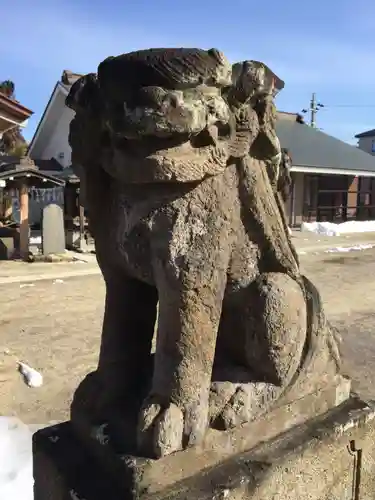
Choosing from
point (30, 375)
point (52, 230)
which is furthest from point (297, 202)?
point (30, 375)

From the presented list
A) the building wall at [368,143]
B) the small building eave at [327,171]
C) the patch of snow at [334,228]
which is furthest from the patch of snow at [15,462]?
the building wall at [368,143]

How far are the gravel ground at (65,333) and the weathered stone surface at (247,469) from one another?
2.42 feet

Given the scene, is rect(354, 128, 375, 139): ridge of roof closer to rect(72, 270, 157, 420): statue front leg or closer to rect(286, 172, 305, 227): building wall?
rect(286, 172, 305, 227): building wall

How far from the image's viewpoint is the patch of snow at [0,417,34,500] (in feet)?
6.56

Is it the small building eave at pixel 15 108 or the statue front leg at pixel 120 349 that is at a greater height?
the small building eave at pixel 15 108

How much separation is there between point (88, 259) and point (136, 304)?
7.56 metres

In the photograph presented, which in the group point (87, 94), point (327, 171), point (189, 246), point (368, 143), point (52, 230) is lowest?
point (52, 230)

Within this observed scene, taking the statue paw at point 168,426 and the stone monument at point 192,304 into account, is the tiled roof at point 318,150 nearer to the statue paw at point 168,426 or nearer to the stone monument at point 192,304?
the stone monument at point 192,304

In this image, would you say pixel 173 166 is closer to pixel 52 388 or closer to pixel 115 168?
pixel 115 168

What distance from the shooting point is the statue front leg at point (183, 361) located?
1139 millimetres

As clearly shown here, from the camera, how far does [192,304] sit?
1175 mm

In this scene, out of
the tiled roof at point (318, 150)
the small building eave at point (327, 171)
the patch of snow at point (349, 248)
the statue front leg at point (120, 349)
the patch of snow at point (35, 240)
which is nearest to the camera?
the statue front leg at point (120, 349)

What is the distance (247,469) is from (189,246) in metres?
0.58

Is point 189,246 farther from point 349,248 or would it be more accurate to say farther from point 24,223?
point 349,248
